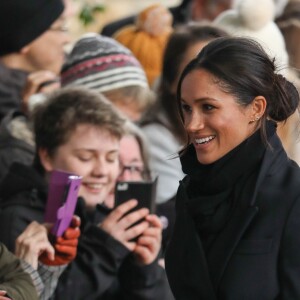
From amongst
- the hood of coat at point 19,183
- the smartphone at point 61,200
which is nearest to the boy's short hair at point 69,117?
the hood of coat at point 19,183

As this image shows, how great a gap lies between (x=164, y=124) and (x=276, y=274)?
2399 mm

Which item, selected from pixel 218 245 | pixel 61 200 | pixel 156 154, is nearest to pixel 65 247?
pixel 61 200

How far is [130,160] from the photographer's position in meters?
4.77

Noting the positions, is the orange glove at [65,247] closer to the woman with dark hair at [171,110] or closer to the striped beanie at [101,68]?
the woman with dark hair at [171,110]

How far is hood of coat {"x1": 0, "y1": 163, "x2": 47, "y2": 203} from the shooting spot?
424cm

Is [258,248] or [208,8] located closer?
[258,248]

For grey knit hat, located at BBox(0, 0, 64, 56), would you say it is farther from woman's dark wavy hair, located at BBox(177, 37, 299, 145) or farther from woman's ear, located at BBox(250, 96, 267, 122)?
woman's ear, located at BBox(250, 96, 267, 122)

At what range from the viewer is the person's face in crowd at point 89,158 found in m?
4.35

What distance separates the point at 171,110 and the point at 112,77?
0.36 m

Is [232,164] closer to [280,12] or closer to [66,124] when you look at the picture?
[66,124]

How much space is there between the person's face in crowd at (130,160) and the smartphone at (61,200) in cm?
86

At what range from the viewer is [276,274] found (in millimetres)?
2947

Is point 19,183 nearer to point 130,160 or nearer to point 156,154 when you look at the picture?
point 130,160

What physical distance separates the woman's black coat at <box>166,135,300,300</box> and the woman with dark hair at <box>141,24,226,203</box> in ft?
6.71
